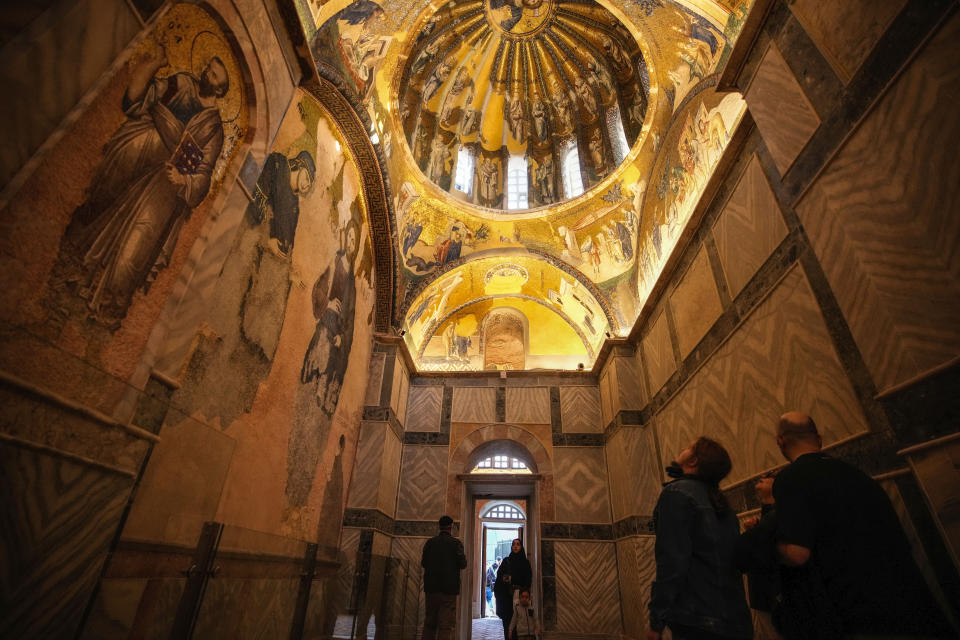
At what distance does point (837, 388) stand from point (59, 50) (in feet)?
19.2

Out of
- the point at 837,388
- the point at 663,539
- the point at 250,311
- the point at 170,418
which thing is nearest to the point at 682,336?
the point at 837,388

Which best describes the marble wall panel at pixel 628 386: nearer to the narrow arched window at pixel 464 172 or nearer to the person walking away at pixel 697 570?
the narrow arched window at pixel 464 172

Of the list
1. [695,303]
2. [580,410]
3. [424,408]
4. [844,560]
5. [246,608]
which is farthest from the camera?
[424,408]

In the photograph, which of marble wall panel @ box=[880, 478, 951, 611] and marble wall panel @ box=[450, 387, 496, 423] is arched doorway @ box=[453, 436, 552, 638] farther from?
marble wall panel @ box=[880, 478, 951, 611]

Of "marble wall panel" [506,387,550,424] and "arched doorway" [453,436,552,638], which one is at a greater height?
"marble wall panel" [506,387,550,424]

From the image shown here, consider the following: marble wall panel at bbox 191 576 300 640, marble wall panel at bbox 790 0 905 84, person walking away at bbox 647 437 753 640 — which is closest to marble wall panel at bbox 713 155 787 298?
marble wall panel at bbox 790 0 905 84

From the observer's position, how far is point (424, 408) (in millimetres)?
11172

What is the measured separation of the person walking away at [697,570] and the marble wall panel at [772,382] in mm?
1941

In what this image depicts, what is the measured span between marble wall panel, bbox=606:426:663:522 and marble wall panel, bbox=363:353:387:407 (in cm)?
532

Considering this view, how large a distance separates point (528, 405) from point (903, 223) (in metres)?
8.93

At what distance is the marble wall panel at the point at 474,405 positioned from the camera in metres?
11.0

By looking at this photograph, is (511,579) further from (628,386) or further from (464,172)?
(464,172)

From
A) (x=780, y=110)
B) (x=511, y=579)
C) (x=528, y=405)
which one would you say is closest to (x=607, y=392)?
(x=528, y=405)

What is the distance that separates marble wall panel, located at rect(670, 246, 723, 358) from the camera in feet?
19.8
